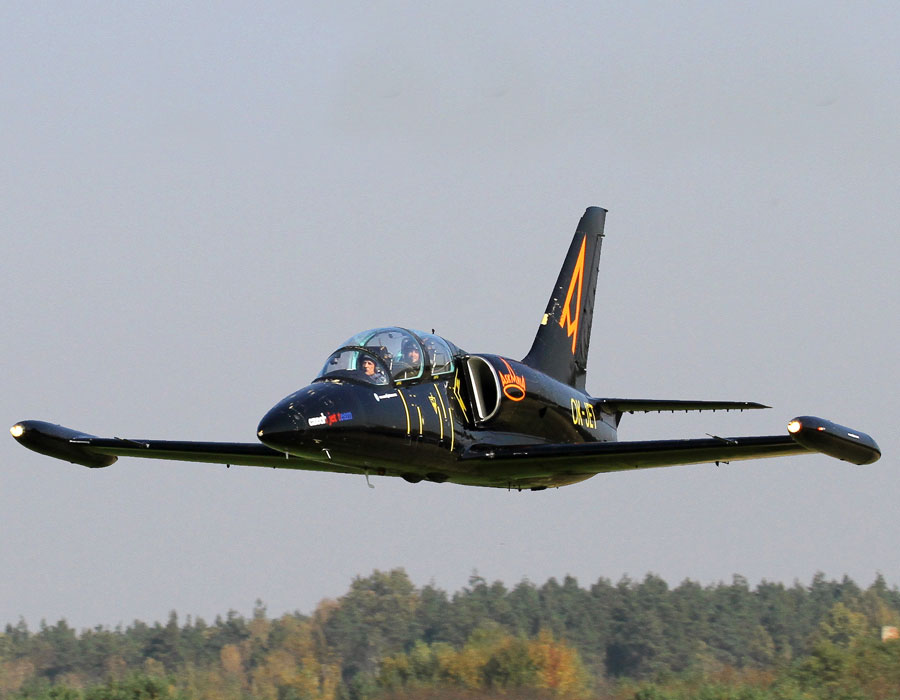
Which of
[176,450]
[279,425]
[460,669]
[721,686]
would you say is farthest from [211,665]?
[279,425]

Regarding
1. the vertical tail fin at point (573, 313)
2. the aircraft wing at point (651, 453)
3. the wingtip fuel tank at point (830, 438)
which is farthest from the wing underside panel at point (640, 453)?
the vertical tail fin at point (573, 313)

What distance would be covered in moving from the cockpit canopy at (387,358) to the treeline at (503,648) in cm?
1527

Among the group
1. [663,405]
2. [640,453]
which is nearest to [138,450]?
[640,453]

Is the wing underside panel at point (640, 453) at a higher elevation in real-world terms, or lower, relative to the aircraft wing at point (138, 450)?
higher

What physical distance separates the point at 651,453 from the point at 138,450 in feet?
29.3

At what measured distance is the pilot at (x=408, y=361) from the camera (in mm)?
20312

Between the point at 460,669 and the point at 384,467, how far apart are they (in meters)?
19.8

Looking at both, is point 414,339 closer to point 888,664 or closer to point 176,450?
point 176,450

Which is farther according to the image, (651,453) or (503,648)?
(503,648)

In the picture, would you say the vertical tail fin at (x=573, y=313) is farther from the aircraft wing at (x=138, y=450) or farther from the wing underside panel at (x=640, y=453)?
the aircraft wing at (x=138, y=450)

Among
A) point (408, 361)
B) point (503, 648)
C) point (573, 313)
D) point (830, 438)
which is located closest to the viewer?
point (830, 438)

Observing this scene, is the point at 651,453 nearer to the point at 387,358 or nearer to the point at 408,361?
the point at 408,361

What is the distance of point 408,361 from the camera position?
20.5 metres

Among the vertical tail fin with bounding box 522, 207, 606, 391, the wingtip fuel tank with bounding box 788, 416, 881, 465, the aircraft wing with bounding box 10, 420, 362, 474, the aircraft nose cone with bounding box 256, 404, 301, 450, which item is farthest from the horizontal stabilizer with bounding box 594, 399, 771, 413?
the aircraft nose cone with bounding box 256, 404, 301, 450
